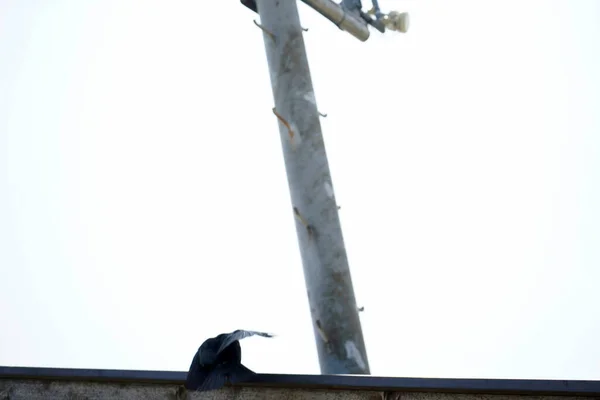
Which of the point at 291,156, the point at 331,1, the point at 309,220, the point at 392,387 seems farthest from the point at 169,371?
the point at 331,1

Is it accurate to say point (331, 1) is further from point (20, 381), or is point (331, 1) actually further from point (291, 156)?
point (20, 381)

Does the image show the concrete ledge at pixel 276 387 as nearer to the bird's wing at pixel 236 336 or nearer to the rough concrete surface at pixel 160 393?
the rough concrete surface at pixel 160 393

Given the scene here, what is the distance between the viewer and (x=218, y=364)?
4.76 meters

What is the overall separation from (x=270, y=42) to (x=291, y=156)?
1.79 m

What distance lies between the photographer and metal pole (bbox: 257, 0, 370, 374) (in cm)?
681

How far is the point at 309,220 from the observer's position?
296 inches

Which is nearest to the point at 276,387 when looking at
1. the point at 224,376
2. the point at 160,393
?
the point at 224,376

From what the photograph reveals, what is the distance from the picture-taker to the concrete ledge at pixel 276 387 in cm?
407

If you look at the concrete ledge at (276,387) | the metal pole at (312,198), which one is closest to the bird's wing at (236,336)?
the concrete ledge at (276,387)

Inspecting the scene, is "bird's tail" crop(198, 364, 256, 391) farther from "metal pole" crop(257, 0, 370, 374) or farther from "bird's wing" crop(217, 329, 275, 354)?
"metal pole" crop(257, 0, 370, 374)

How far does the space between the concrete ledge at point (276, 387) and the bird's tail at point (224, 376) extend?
10cm

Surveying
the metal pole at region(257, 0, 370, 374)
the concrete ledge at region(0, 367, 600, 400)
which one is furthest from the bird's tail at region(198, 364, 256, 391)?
the metal pole at region(257, 0, 370, 374)

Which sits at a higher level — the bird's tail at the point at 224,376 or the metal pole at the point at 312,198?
the metal pole at the point at 312,198

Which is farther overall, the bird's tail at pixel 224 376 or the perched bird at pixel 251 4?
the perched bird at pixel 251 4
